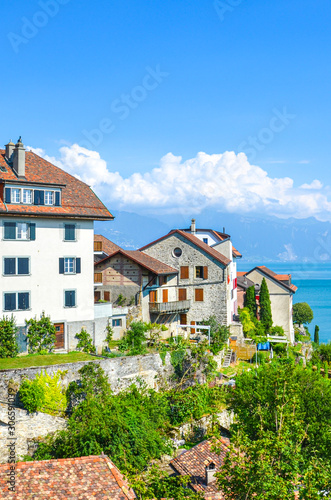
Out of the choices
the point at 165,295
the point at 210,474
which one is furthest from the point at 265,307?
the point at 210,474

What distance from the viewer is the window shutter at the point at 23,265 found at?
105ft

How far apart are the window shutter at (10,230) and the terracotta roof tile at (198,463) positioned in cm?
1607

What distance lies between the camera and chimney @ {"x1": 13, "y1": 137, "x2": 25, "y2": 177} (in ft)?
107

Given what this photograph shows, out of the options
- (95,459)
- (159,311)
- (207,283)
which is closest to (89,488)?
(95,459)

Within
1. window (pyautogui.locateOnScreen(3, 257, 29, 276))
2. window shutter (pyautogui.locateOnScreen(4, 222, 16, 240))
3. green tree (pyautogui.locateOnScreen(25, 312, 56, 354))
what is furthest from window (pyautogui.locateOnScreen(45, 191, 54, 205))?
green tree (pyautogui.locateOnScreen(25, 312, 56, 354))

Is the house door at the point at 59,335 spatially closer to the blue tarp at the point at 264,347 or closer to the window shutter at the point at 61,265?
the window shutter at the point at 61,265

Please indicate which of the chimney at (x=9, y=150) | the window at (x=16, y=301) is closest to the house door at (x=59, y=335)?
the window at (x=16, y=301)

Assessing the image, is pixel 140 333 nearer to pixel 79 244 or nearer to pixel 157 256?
pixel 79 244

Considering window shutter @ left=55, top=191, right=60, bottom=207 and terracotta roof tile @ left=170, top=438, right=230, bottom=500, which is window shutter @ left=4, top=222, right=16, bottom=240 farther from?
terracotta roof tile @ left=170, top=438, right=230, bottom=500

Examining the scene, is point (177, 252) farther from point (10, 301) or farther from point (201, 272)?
point (10, 301)

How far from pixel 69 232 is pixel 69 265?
218 cm

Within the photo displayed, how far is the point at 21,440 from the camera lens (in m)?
24.3

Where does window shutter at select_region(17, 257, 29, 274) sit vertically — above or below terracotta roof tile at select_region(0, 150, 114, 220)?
below

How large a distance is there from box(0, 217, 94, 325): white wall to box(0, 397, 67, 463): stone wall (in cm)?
805
